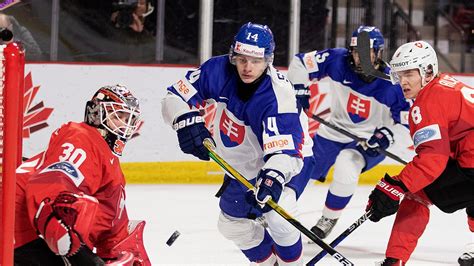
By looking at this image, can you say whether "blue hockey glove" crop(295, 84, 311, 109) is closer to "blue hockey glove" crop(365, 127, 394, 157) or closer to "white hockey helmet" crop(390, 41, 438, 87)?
"blue hockey glove" crop(365, 127, 394, 157)

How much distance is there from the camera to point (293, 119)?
168 inches

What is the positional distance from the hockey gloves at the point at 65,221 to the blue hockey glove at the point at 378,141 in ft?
9.76

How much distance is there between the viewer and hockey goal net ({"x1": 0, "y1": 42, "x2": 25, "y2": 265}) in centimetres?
291

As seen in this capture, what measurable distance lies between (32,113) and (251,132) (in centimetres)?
282

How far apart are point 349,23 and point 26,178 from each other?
5007 mm

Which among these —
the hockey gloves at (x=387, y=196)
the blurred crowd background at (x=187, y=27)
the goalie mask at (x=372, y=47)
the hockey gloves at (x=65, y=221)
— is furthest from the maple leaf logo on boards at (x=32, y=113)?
the hockey gloves at (x=65, y=221)

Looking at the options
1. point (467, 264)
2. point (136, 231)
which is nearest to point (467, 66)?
point (467, 264)

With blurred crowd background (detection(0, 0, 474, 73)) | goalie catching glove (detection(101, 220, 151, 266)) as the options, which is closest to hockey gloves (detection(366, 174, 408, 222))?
goalie catching glove (detection(101, 220, 151, 266))

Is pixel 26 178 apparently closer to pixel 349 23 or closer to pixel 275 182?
pixel 275 182

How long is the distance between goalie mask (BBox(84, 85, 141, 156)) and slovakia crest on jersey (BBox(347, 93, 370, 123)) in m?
2.72

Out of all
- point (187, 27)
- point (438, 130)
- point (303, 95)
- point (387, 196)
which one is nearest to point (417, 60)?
point (438, 130)

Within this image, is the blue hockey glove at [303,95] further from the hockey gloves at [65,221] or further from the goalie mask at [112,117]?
the hockey gloves at [65,221]

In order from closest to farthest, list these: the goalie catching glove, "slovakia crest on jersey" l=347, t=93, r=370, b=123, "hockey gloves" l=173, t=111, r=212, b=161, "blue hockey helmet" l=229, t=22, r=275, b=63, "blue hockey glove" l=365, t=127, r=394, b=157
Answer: the goalie catching glove
"blue hockey helmet" l=229, t=22, r=275, b=63
"hockey gloves" l=173, t=111, r=212, b=161
"blue hockey glove" l=365, t=127, r=394, b=157
"slovakia crest on jersey" l=347, t=93, r=370, b=123

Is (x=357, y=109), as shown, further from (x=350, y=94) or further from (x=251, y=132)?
(x=251, y=132)
